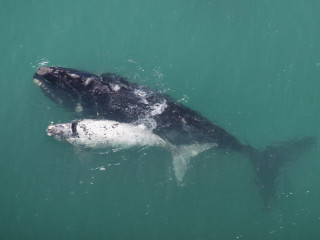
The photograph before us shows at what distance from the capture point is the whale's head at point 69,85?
55.8 ft

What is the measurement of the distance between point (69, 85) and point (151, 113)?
4.42 meters

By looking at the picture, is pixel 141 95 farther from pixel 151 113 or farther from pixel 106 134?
pixel 106 134

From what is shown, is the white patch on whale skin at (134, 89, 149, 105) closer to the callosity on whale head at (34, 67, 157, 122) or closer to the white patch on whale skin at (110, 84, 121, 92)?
the callosity on whale head at (34, 67, 157, 122)

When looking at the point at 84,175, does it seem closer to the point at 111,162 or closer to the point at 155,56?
the point at 111,162

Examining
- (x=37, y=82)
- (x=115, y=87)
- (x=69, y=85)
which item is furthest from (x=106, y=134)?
(x=37, y=82)

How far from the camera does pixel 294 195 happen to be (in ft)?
57.1

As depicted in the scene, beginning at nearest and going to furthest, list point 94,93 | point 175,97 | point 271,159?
point 94,93, point 271,159, point 175,97

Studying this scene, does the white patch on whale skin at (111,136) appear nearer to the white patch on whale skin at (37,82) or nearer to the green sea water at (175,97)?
the green sea water at (175,97)

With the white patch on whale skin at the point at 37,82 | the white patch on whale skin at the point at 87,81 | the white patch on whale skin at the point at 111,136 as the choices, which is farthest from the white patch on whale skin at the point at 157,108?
the white patch on whale skin at the point at 37,82

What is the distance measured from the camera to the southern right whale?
55.8ft

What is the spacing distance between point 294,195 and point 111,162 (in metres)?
9.63

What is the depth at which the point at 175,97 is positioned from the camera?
59.1ft

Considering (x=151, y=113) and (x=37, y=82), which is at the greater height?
(x=37, y=82)

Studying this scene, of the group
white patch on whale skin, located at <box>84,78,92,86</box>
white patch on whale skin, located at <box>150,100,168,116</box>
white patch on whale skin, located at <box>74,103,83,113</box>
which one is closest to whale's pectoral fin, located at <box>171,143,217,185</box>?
white patch on whale skin, located at <box>150,100,168,116</box>
